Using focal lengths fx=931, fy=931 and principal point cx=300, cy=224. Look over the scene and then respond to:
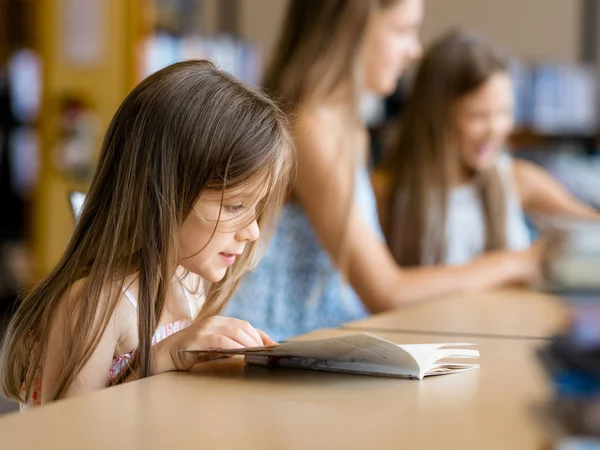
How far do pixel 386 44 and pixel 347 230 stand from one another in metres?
0.44

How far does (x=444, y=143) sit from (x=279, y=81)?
0.57 meters

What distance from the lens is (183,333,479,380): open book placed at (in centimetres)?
95

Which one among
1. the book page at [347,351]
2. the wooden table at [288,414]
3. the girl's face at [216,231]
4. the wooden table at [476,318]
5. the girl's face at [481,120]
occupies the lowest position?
the wooden table at [288,414]

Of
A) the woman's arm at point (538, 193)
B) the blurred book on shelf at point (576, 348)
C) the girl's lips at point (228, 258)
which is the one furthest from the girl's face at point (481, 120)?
the blurred book on shelf at point (576, 348)

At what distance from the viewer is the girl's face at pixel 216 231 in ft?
3.47

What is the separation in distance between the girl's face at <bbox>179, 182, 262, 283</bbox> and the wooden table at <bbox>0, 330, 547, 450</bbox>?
0.12 meters

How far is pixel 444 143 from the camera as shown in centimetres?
235

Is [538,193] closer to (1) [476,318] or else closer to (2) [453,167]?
(2) [453,167]

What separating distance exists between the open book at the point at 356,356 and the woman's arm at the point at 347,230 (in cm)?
89

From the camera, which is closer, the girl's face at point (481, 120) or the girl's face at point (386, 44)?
the girl's face at point (386, 44)

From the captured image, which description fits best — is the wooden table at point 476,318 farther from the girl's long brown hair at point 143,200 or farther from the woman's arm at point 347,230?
the girl's long brown hair at point 143,200

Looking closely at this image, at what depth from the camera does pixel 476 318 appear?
156 centimetres

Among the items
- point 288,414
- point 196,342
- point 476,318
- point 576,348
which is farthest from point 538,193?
point 576,348

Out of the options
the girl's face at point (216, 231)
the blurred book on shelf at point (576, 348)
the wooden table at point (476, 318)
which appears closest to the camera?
the blurred book on shelf at point (576, 348)
